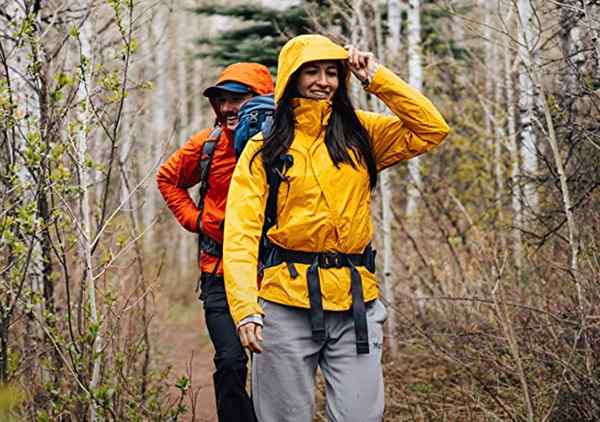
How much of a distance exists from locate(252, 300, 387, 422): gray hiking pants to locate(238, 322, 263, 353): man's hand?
233 mm

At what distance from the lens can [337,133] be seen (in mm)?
3898

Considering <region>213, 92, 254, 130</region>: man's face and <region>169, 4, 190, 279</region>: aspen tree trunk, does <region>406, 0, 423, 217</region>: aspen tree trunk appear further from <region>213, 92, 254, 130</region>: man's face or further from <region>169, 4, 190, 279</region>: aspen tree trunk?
<region>169, 4, 190, 279</region>: aspen tree trunk

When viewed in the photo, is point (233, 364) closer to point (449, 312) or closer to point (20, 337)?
point (20, 337)

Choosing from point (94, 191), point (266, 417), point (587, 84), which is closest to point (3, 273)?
point (266, 417)

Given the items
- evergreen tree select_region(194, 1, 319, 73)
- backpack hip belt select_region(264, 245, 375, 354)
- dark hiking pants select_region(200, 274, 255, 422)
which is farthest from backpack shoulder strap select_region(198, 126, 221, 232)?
evergreen tree select_region(194, 1, 319, 73)

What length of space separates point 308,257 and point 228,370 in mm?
1316

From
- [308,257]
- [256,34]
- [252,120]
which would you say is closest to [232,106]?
[252,120]

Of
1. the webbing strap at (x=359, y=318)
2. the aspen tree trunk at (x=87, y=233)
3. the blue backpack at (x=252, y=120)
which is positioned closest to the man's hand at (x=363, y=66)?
the blue backpack at (x=252, y=120)

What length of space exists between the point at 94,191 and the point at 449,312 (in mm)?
7560

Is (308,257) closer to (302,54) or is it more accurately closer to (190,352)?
(302,54)

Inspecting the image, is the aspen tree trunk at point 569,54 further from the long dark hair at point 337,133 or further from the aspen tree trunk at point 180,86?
the aspen tree trunk at point 180,86

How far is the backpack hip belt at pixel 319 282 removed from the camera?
367 cm

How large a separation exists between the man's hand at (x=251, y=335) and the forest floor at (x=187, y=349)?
2.94 m

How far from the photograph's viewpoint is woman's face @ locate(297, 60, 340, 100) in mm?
3934
